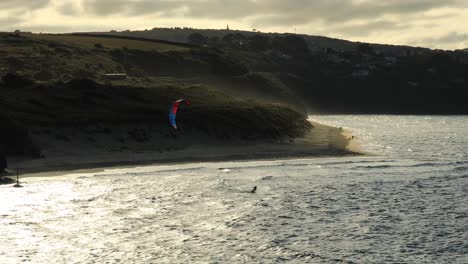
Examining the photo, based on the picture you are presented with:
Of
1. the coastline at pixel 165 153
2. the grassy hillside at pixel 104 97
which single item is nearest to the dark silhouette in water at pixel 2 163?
the coastline at pixel 165 153

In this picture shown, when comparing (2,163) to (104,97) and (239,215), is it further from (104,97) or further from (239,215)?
(104,97)

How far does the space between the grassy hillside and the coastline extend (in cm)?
223

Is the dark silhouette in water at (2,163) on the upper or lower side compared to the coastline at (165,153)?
upper

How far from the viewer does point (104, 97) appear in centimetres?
7825

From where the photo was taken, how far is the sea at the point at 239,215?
95.8 ft

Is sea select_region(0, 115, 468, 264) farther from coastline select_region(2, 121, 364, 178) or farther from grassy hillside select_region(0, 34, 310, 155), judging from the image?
grassy hillside select_region(0, 34, 310, 155)

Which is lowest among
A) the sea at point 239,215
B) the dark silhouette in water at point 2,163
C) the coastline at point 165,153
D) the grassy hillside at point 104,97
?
the sea at point 239,215

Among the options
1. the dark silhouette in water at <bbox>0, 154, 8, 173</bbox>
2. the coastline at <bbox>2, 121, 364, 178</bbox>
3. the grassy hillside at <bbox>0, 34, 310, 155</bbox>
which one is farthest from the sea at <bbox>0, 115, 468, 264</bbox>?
the grassy hillside at <bbox>0, 34, 310, 155</bbox>

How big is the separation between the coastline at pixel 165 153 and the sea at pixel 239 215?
3.08 m

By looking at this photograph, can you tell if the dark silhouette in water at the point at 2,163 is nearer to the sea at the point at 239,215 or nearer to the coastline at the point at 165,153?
the coastline at the point at 165,153

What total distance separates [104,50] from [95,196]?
103 metres

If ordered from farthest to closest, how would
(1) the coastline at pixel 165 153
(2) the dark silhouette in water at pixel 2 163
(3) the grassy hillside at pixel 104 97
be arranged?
(3) the grassy hillside at pixel 104 97, (1) the coastline at pixel 165 153, (2) the dark silhouette in water at pixel 2 163

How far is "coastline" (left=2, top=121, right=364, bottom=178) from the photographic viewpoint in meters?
54.6

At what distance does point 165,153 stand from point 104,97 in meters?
A: 17.2
